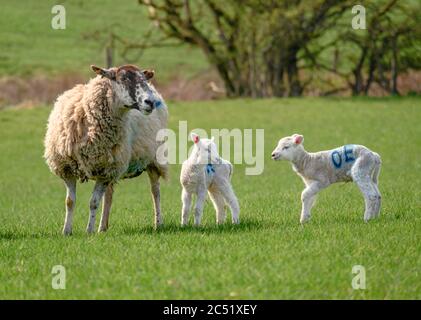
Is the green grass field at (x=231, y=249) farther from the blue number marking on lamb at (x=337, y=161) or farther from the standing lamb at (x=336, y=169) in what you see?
the blue number marking on lamb at (x=337, y=161)

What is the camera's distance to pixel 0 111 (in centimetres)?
3203

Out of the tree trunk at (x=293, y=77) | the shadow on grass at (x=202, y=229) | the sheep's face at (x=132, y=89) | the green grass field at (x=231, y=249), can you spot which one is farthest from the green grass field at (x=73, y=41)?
the sheep's face at (x=132, y=89)

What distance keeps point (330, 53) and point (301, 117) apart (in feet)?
40.8

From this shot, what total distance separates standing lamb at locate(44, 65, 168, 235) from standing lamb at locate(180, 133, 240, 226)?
75cm

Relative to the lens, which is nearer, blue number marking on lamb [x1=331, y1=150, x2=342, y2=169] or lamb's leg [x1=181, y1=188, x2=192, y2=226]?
→ blue number marking on lamb [x1=331, y1=150, x2=342, y2=169]

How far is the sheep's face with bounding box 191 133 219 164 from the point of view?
9.89 metres

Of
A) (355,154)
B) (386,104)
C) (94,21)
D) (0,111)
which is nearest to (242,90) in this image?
(386,104)

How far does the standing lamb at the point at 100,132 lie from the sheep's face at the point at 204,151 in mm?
673

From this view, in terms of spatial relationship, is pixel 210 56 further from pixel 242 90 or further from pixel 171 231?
pixel 171 231

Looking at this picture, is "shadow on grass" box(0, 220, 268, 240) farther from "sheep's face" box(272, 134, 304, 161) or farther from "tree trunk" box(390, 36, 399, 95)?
"tree trunk" box(390, 36, 399, 95)

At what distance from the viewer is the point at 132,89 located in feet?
31.9

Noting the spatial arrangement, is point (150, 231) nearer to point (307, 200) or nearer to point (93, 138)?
point (93, 138)

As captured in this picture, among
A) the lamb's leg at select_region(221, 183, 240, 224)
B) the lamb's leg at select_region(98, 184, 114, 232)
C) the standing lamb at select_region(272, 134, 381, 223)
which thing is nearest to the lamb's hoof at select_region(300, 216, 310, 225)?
the standing lamb at select_region(272, 134, 381, 223)

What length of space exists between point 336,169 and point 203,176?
5.30 feet
